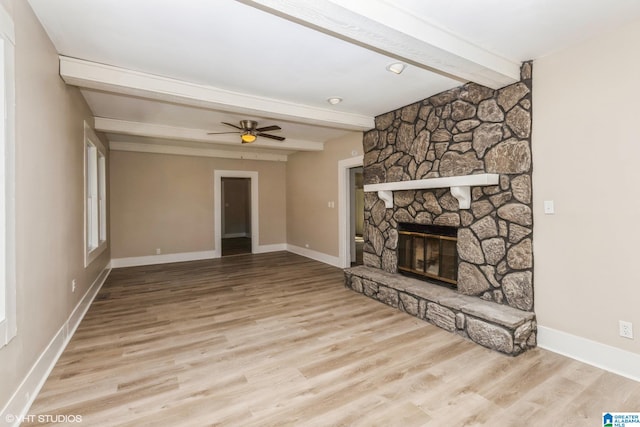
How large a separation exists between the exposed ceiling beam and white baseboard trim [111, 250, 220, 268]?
19.6ft

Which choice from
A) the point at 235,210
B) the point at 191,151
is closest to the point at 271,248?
the point at 191,151

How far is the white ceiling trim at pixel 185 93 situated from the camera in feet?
9.19

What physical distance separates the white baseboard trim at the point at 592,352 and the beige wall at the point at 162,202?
6.38 m

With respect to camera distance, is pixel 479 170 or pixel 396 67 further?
pixel 479 170

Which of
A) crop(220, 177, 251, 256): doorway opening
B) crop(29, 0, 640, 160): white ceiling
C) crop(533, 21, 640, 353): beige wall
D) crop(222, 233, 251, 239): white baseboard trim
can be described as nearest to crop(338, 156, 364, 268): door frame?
crop(29, 0, 640, 160): white ceiling

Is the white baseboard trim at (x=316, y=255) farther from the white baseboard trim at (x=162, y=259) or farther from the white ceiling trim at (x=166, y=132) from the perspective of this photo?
the white ceiling trim at (x=166, y=132)

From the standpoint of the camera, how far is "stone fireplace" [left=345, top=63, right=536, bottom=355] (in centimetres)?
284

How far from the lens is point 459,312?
294cm

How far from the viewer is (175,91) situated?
3.21m

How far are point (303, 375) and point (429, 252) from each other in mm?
2428

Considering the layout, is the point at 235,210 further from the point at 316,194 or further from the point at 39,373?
the point at 39,373

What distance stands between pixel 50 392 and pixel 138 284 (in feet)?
9.65

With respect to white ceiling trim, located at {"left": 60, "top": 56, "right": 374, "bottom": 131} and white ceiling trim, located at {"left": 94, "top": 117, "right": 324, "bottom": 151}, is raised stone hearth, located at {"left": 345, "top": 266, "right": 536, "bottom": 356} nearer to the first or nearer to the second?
white ceiling trim, located at {"left": 60, "top": 56, "right": 374, "bottom": 131}

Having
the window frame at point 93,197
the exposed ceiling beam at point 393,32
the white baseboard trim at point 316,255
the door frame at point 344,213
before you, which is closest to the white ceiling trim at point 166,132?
the window frame at point 93,197
